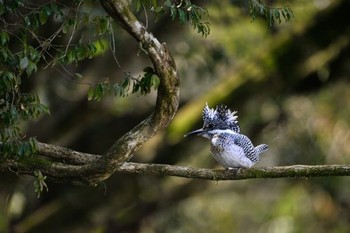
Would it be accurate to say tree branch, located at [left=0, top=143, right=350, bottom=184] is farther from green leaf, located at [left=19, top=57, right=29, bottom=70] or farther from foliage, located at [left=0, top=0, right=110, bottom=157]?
green leaf, located at [left=19, top=57, right=29, bottom=70]

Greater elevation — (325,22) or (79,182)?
(325,22)

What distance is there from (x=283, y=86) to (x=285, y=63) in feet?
0.90

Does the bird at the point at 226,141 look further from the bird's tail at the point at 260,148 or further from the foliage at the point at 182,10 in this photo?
the foliage at the point at 182,10

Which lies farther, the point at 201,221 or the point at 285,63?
the point at 201,221

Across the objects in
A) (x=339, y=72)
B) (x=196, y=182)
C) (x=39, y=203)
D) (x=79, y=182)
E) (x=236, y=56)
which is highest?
(x=236, y=56)

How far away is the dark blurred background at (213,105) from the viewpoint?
968cm

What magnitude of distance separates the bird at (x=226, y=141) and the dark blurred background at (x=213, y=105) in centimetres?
231

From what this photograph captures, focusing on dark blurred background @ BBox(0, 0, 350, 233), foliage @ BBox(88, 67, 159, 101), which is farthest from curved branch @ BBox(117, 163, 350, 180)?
dark blurred background @ BBox(0, 0, 350, 233)

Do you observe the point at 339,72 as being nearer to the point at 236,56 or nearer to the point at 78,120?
the point at 236,56

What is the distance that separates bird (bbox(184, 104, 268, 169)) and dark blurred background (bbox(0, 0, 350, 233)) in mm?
2311

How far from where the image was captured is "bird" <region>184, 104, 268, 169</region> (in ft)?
20.2

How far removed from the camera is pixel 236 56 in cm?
1171

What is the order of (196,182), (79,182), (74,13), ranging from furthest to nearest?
1. (196,182)
2. (79,182)
3. (74,13)

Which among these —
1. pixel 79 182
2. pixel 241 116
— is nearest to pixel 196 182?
pixel 241 116
